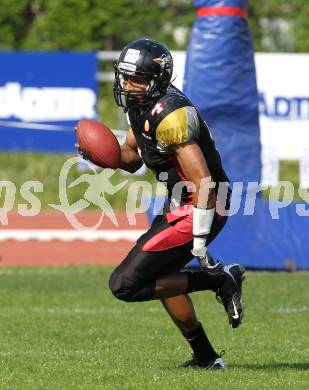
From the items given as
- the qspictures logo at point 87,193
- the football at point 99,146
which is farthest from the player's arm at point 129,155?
the qspictures logo at point 87,193

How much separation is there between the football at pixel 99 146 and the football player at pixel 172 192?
143mm

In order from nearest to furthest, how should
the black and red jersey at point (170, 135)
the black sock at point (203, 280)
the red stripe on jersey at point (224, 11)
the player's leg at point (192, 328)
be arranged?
1. the black and red jersey at point (170, 135)
2. the black sock at point (203, 280)
3. the player's leg at point (192, 328)
4. the red stripe on jersey at point (224, 11)

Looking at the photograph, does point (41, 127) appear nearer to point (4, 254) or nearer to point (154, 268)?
point (4, 254)

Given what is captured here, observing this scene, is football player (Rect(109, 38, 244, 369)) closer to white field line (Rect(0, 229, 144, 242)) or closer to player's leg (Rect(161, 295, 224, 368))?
player's leg (Rect(161, 295, 224, 368))

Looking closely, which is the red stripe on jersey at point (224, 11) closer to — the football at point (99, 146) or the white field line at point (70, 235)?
the white field line at point (70, 235)

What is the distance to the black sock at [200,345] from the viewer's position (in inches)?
218

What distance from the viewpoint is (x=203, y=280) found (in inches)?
214

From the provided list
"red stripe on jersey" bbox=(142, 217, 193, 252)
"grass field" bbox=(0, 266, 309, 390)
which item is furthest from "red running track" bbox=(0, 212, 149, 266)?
→ "red stripe on jersey" bbox=(142, 217, 193, 252)

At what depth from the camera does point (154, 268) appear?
532 centimetres

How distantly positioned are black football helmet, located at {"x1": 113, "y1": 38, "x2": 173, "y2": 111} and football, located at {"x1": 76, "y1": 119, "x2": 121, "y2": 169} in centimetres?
30

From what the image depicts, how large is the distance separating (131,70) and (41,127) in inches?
336

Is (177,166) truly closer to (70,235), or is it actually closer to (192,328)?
(192,328)

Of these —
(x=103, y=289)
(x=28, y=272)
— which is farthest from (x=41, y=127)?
(x=103, y=289)

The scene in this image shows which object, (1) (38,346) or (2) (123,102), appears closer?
(2) (123,102)
